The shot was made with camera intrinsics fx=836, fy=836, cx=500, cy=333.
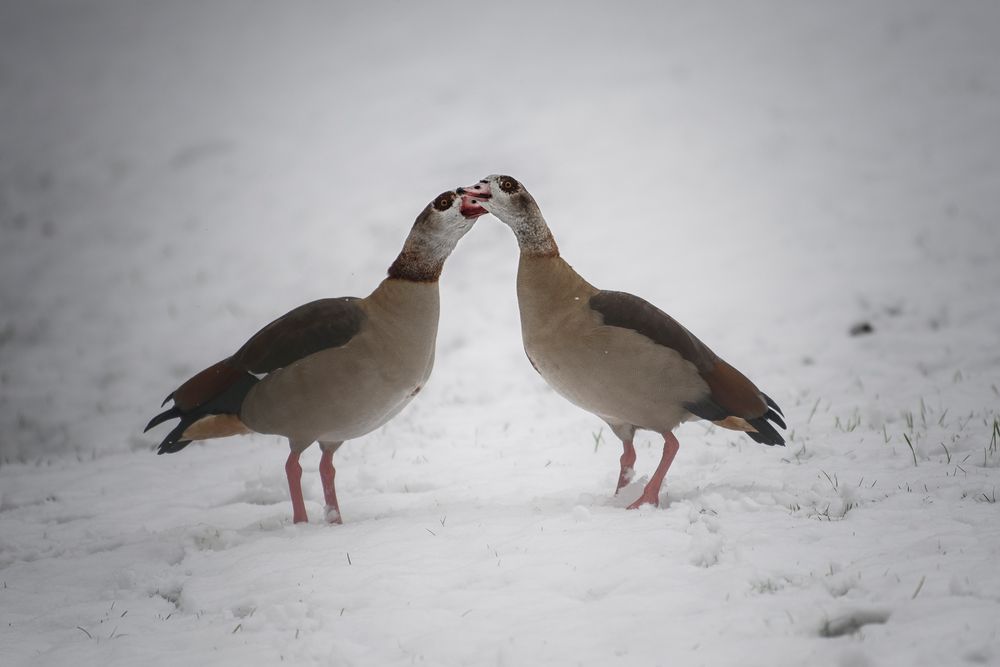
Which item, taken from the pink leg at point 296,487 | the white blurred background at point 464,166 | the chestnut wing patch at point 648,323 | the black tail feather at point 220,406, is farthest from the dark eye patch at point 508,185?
the white blurred background at point 464,166

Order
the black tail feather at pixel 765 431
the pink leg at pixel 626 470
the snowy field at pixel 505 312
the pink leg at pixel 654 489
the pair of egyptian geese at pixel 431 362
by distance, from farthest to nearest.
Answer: the pink leg at pixel 626 470, the black tail feather at pixel 765 431, the pair of egyptian geese at pixel 431 362, the pink leg at pixel 654 489, the snowy field at pixel 505 312

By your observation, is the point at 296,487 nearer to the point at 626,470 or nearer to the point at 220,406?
the point at 220,406

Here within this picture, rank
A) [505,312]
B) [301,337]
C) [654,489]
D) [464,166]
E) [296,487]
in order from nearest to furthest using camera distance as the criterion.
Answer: [654,489] < [301,337] < [296,487] < [505,312] < [464,166]

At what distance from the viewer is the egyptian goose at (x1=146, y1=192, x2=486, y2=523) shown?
4.86m

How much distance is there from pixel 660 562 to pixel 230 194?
12686 mm

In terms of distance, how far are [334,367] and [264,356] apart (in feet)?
1.52

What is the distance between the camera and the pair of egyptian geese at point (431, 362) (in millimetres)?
4809

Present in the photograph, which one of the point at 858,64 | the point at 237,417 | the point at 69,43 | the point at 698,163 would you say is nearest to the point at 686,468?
the point at 237,417

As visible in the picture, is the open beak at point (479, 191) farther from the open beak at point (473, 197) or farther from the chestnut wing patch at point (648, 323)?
the chestnut wing patch at point (648, 323)

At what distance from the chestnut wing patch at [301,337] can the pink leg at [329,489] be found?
0.68 metres

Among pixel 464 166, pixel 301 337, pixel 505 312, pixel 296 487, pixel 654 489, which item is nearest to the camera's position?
pixel 654 489

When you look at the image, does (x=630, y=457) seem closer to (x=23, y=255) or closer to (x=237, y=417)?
(x=237, y=417)

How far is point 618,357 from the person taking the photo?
475 cm

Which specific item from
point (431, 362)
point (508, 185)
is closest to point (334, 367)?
point (431, 362)
